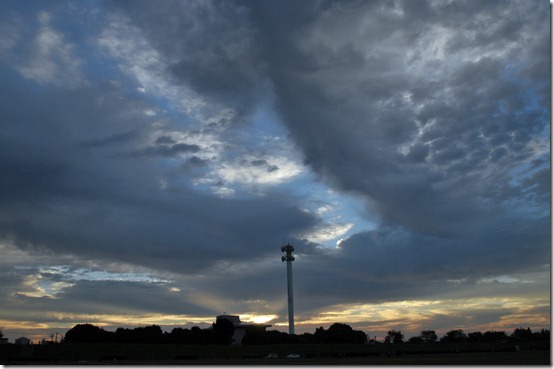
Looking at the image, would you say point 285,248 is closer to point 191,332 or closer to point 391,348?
point 191,332

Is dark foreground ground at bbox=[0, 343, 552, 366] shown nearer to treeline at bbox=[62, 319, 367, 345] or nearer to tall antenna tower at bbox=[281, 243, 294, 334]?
treeline at bbox=[62, 319, 367, 345]

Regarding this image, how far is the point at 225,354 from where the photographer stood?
106 m

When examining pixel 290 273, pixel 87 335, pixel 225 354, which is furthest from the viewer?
pixel 290 273

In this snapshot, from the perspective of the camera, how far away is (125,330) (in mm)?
126812

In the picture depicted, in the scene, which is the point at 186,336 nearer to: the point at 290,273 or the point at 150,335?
the point at 150,335

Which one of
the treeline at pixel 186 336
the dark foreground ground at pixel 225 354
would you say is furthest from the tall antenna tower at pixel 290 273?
the dark foreground ground at pixel 225 354

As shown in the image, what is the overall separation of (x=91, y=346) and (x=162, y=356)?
13.4 m

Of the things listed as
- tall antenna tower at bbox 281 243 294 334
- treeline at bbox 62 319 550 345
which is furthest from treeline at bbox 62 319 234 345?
tall antenna tower at bbox 281 243 294 334

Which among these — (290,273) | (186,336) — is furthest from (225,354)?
(290,273)

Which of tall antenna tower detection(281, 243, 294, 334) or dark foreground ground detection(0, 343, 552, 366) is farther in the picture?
tall antenna tower detection(281, 243, 294, 334)

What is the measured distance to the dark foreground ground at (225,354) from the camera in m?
79.9

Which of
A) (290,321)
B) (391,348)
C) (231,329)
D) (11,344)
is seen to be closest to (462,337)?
(290,321)

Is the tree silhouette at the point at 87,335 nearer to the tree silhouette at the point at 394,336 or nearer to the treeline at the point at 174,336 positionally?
the treeline at the point at 174,336

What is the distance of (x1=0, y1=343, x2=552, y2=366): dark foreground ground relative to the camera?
79.9 meters
